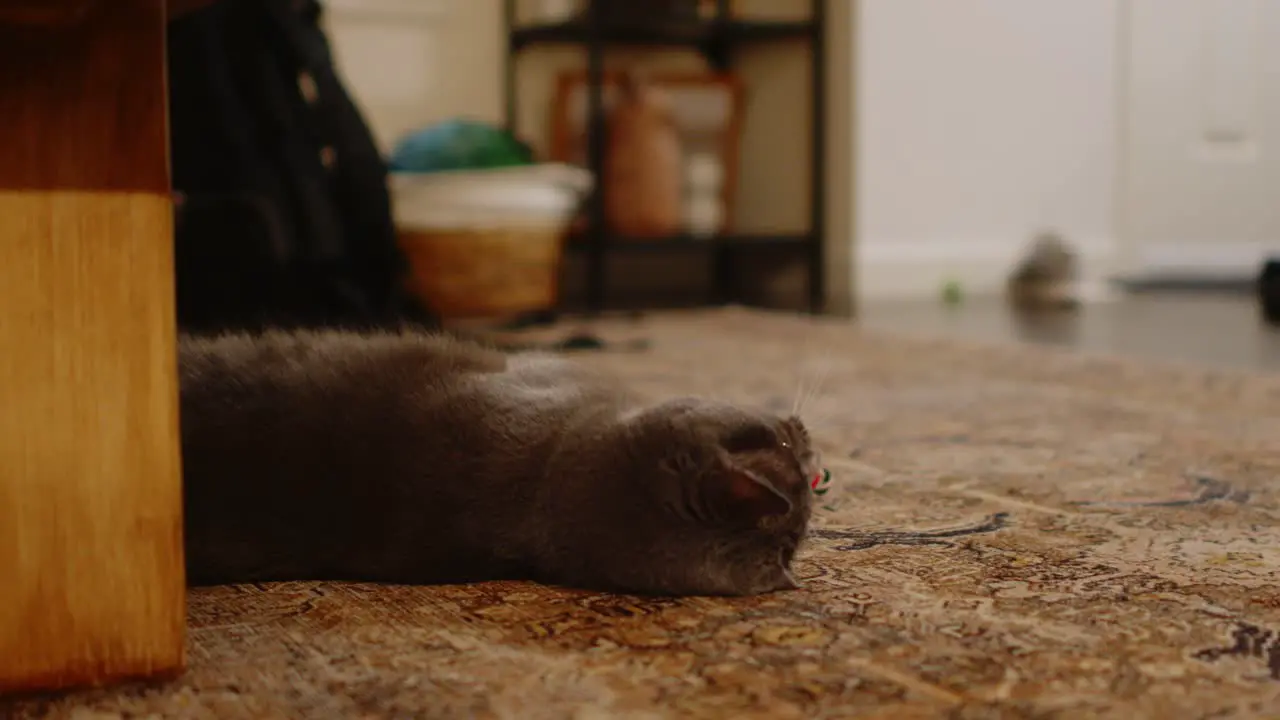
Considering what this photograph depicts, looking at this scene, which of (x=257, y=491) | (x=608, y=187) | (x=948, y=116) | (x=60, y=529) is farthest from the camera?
(x=948, y=116)

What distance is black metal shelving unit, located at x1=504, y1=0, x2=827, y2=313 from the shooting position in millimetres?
3287

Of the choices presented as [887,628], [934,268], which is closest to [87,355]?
[887,628]

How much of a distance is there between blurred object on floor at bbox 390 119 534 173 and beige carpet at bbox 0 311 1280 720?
1.75 m

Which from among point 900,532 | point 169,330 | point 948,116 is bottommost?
point 900,532

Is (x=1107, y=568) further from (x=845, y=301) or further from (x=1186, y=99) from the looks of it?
(x=1186, y=99)

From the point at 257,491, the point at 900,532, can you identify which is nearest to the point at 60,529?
the point at 257,491

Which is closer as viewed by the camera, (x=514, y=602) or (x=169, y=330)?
(x=169, y=330)

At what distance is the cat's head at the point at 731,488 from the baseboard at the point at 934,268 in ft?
9.13

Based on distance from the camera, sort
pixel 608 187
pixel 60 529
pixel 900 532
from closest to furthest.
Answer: pixel 60 529 → pixel 900 532 → pixel 608 187

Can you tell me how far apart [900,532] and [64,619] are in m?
0.63

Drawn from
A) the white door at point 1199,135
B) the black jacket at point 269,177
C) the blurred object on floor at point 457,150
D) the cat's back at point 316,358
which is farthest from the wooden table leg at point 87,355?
the white door at point 1199,135

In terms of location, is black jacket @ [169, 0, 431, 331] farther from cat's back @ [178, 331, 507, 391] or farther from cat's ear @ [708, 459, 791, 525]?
cat's ear @ [708, 459, 791, 525]

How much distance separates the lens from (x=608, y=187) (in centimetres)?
342

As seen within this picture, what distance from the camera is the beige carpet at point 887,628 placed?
665 mm
